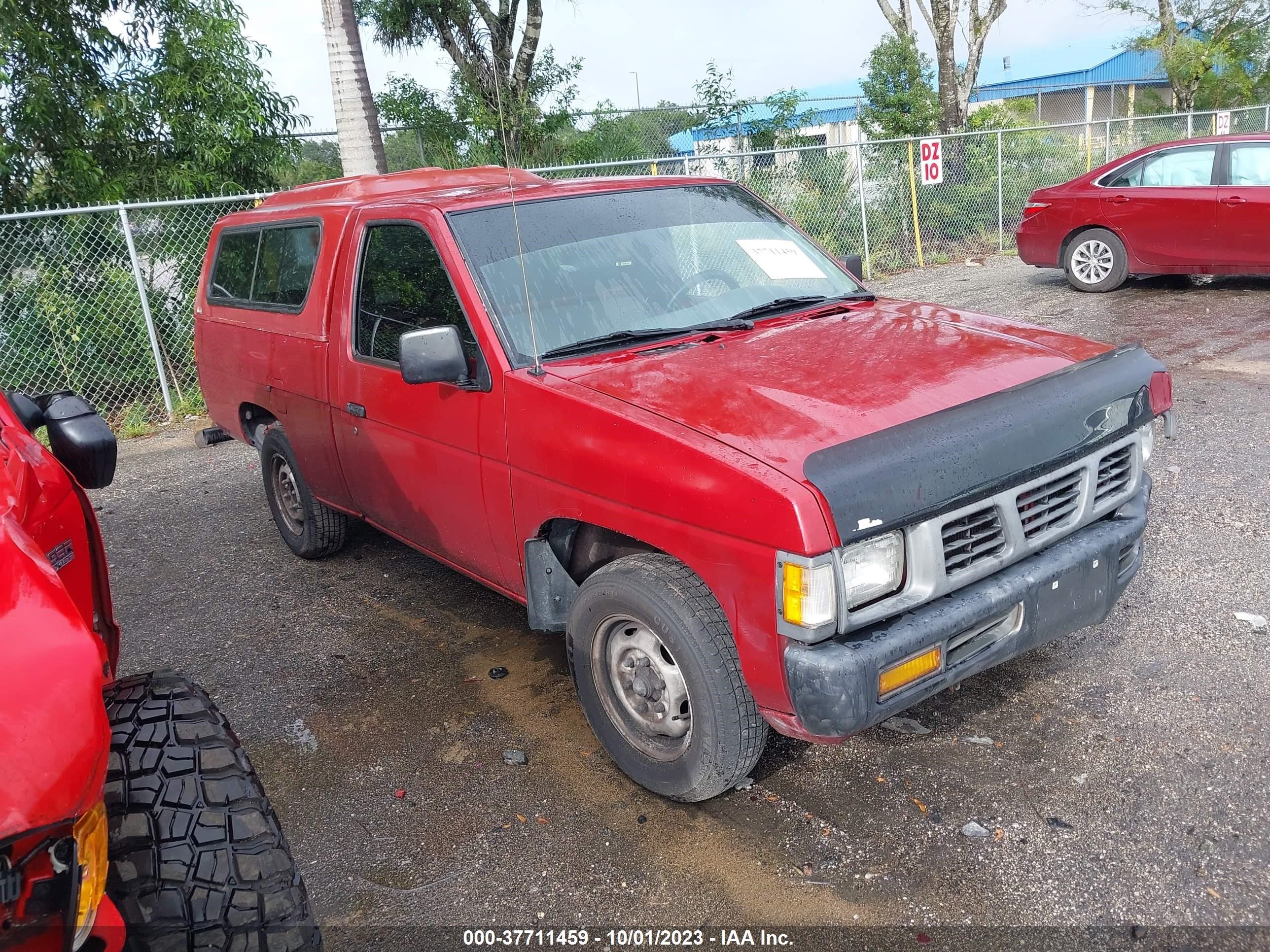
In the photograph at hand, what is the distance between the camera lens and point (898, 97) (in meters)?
18.8

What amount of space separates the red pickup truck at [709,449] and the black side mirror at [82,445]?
3.43ft

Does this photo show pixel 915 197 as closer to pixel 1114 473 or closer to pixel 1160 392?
pixel 1160 392

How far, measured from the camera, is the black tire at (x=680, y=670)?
285 centimetres

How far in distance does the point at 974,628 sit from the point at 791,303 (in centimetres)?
162

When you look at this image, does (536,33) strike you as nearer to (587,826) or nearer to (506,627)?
(506,627)

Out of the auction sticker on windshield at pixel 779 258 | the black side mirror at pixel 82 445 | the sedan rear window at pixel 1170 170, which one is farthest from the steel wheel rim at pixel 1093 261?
the black side mirror at pixel 82 445

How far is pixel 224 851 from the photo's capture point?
2.03 meters

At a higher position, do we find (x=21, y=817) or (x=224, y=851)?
(x=21, y=817)

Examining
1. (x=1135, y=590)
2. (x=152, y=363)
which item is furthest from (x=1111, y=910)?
(x=152, y=363)

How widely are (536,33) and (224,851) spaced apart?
17828 mm

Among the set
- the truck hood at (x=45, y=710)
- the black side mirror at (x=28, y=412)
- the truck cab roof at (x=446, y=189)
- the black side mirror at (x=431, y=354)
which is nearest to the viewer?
the truck hood at (x=45, y=710)

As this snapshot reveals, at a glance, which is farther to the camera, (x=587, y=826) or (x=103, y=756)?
(x=587, y=826)

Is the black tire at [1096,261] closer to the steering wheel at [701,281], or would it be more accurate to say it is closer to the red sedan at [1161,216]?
the red sedan at [1161,216]

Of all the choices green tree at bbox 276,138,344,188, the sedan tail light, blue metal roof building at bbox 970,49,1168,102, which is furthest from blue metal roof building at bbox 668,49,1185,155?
the sedan tail light
